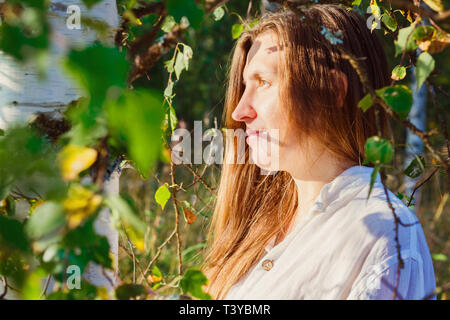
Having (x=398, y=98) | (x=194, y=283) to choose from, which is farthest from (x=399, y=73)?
(x=194, y=283)

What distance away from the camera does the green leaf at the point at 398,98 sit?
0.64 m

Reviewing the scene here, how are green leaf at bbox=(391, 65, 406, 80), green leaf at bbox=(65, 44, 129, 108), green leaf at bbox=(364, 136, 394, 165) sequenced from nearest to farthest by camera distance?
green leaf at bbox=(65, 44, 129, 108)
green leaf at bbox=(364, 136, 394, 165)
green leaf at bbox=(391, 65, 406, 80)

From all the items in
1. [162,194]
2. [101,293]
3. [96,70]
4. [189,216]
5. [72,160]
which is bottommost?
[189,216]

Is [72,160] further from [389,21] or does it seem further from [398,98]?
[389,21]

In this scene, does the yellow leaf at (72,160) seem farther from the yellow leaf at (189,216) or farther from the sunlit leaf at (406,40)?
the yellow leaf at (189,216)

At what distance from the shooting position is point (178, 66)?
1.24 m

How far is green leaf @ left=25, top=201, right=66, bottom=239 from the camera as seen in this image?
47cm

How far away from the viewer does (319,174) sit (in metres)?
1.15

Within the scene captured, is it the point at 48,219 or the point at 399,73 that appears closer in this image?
the point at 48,219

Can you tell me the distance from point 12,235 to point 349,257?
629 millimetres

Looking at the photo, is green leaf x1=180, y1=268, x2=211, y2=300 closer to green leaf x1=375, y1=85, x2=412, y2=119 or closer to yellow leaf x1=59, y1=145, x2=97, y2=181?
yellow leaf x1=59, y1=145, x2=97, y2=181

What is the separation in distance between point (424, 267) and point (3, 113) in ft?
2.88

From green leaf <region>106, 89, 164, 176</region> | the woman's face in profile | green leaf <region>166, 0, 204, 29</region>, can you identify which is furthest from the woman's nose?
green leaf <region>106, 89, 164, 176</region>
